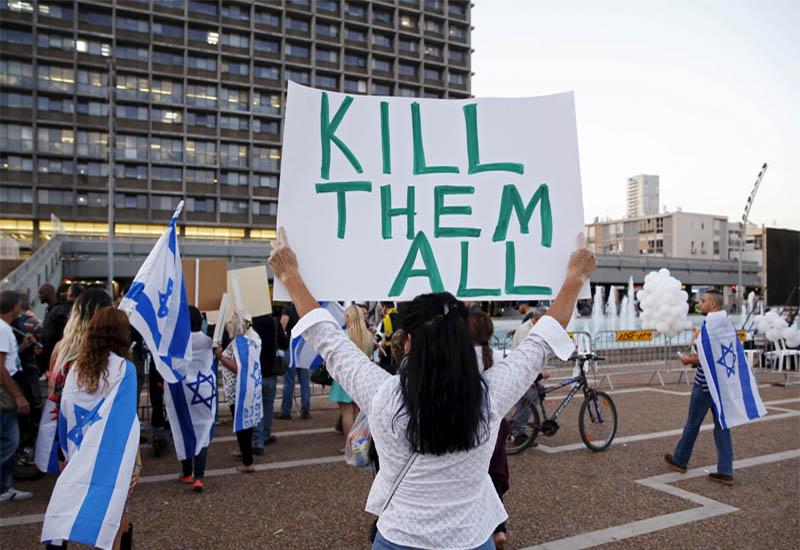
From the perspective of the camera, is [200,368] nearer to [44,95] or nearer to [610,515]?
[610,515]

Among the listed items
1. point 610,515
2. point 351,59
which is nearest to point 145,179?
point 351,59

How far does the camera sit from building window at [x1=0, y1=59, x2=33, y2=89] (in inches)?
2052

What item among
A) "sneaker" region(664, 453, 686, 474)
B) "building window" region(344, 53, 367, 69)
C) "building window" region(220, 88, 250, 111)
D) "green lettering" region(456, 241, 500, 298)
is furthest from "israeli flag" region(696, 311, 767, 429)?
"building window" region(344, 53, 367, 69)

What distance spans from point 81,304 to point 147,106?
59.1 m

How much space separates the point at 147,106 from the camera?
185ft

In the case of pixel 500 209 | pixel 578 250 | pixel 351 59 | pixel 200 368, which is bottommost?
pixel 200 368

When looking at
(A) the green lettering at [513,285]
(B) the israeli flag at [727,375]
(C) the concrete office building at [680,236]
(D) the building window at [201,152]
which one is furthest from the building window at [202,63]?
(C) the concrete office building at [680,236]

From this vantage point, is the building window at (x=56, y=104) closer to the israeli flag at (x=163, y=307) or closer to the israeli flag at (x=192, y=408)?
the israeli flag at (x=192, y=408)

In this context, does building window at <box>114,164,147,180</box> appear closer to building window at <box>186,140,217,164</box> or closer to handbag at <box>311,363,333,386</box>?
building window at <box>186,140,217,164</box>

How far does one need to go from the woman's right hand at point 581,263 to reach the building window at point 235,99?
6243 cm

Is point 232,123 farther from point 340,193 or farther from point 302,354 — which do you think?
point 340,193

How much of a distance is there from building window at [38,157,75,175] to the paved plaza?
5572cm

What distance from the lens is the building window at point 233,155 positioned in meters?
59.5

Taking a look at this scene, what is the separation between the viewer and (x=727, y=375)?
5945 millimetres
